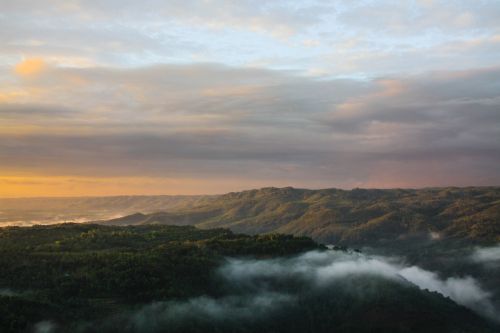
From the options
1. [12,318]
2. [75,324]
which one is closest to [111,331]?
[75,324]

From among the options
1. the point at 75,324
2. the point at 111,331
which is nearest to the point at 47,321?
the point at 75,324

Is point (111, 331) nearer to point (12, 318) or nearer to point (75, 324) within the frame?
point (75, 324)

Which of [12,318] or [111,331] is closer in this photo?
[12,318]

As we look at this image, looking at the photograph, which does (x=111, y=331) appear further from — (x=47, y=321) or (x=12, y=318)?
(x=12, y=318)

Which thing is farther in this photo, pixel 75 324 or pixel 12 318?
pixel 75 324
